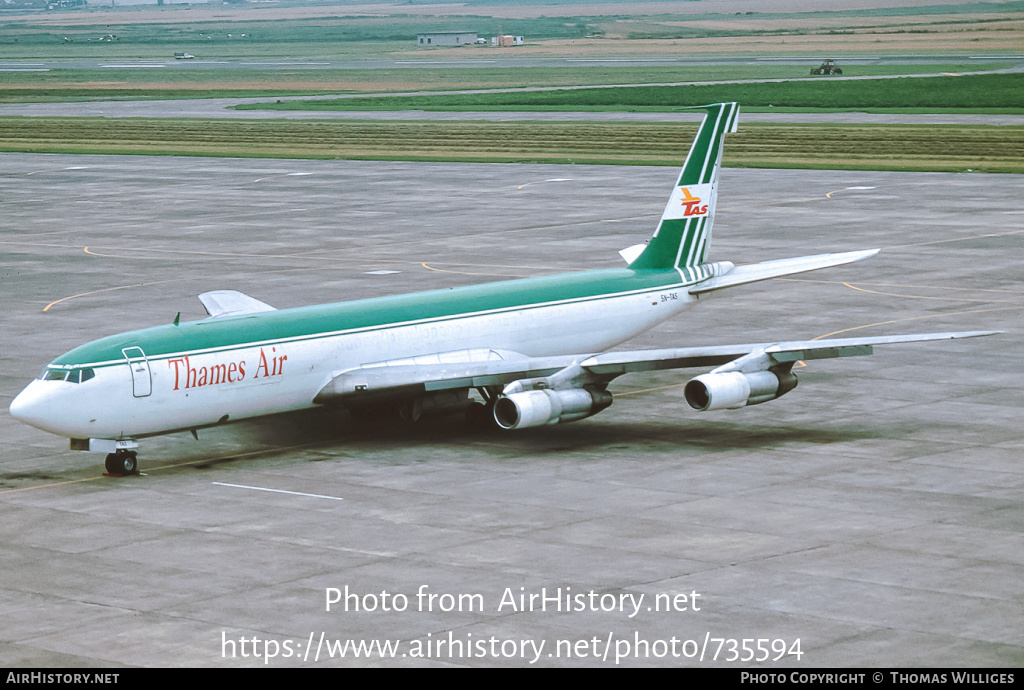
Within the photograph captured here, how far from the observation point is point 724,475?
109 ft

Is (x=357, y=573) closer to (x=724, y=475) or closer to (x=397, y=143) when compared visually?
(x=724, y=475)

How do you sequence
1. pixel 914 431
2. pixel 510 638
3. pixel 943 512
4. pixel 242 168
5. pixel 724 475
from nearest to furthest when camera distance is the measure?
pixel 510 638
pixel 943 512
pixel 724 475
pixel 914 431
pixel 242 168

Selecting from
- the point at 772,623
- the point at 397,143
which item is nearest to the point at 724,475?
the point at 772,623

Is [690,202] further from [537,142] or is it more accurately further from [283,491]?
[537,142]

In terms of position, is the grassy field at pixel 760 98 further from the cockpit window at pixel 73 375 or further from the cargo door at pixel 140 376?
the cockpit window at pixel 73 375

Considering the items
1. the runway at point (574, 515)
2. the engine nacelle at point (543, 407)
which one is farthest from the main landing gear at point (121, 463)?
the engine nacelle at point (543, 407)

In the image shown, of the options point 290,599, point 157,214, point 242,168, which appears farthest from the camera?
point 242,168

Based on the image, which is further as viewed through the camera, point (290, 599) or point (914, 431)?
point (914, 431)

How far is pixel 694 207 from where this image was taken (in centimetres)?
4356

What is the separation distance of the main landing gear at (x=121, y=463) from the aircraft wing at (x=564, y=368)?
4.65 m

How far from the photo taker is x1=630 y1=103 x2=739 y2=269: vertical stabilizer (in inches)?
1692

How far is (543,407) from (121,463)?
Result: 9.59 metres

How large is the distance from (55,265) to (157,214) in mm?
18525

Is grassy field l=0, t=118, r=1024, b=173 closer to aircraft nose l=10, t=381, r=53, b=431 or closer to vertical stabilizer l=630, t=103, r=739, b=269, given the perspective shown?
vertical stabilizer l=630, t=103, r=739, b=269
